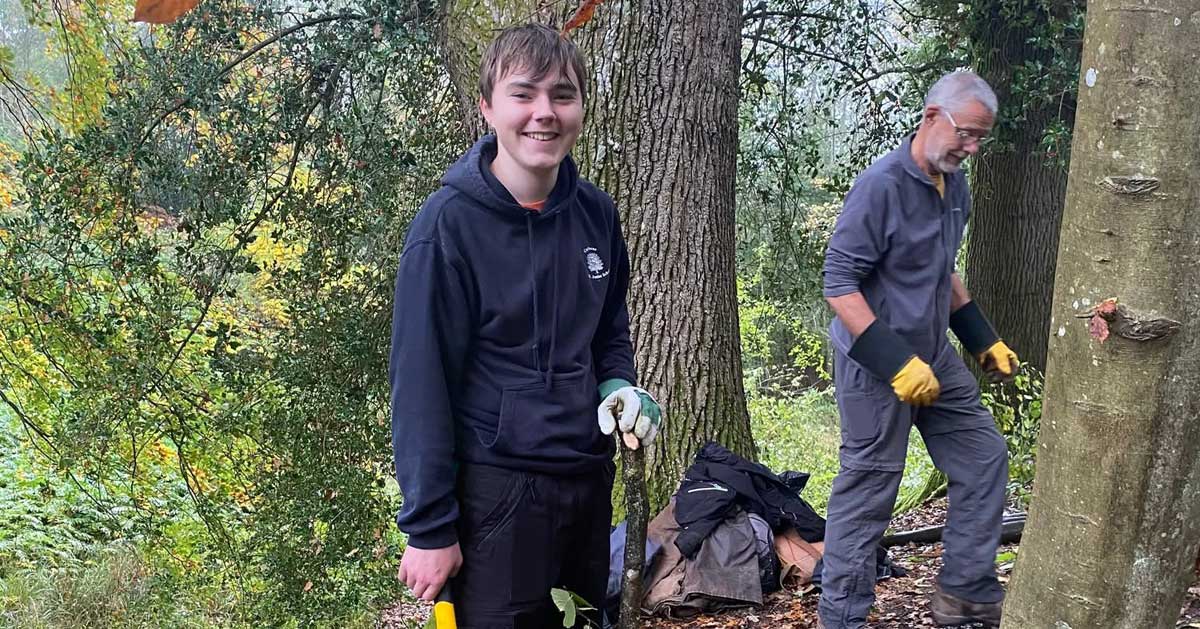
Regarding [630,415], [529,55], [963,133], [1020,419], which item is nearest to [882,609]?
[963,133]

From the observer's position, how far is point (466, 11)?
15.3 feet

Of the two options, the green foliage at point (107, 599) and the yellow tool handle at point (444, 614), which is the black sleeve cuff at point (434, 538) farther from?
the green foliage at point (107, 599)

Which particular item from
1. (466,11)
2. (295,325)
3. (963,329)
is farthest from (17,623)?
(963,329)

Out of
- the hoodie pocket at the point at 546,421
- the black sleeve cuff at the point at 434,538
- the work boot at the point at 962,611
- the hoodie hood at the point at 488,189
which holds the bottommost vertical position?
the work boot at the point at 962,611

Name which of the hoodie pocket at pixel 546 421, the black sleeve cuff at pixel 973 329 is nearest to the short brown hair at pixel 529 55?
the hoodie pocket at pixel 546 421

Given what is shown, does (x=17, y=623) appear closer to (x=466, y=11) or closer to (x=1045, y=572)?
(x=466, y=11)

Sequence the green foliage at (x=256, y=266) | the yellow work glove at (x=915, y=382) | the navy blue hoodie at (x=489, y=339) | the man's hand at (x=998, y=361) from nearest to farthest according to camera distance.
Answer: the navy blue hoodie at (x=489, y=339)
the yellow work glove at (x=915, y=382)
the man's hand at (x=998, y=361)
the green foliage at (x=256, y=266)

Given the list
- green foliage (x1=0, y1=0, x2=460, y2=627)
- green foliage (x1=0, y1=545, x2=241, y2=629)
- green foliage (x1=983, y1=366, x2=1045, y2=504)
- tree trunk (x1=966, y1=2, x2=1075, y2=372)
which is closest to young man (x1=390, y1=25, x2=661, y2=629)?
green foliage (x1=0, y1=0, x2=460, y2=627)

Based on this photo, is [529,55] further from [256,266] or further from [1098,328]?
[256,266]

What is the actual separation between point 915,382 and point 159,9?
2.31 meters

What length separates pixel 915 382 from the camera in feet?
9.60

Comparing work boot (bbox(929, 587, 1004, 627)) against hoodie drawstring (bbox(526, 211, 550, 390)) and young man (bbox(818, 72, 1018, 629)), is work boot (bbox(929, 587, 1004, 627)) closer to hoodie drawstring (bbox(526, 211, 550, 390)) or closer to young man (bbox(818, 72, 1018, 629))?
young man (bbox(818, 72, 1018, 629))

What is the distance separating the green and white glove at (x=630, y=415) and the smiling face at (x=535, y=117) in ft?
1.81

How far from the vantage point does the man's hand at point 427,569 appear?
2.13 metres
